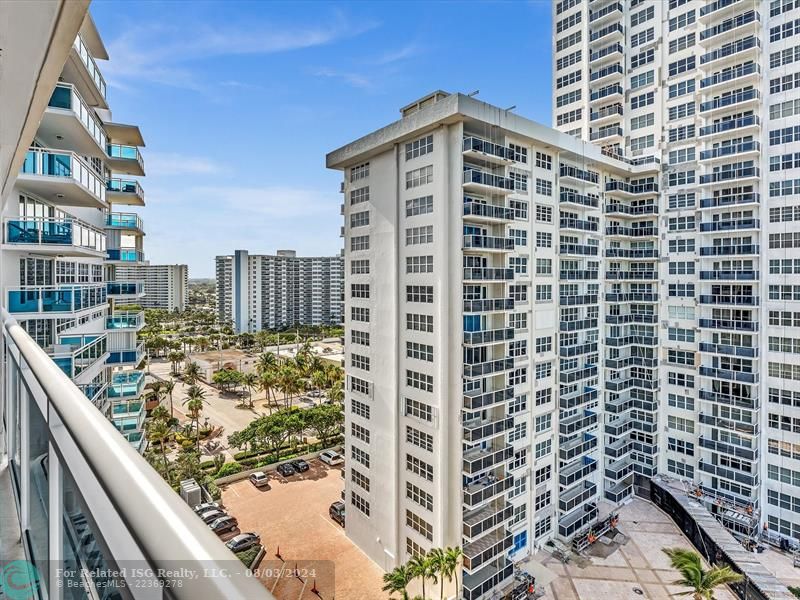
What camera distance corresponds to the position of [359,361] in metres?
21.9

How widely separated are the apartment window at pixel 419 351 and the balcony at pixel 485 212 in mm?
5721

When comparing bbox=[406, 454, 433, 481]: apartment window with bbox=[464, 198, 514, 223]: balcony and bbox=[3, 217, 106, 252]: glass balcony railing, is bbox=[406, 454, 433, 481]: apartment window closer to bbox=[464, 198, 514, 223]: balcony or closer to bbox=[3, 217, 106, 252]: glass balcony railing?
bbox=[464, 198, 514, 223]: balcony

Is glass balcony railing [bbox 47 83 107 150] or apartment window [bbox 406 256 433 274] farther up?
glass balcony railing [bbox 47 83 107 150]

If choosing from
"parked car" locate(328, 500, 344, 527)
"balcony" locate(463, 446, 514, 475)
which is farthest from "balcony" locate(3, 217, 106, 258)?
"parked car" locate(328, 500, 344, 527)

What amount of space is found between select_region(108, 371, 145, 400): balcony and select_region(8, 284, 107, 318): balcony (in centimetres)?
577

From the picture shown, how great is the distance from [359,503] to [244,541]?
569 centimetres

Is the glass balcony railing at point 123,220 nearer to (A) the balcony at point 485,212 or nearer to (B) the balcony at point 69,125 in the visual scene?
(B) the balcony at point 69,125

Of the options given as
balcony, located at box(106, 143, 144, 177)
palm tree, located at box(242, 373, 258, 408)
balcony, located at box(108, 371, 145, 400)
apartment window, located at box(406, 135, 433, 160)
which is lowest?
palm tree, located at box(242, 373, 258, 408)

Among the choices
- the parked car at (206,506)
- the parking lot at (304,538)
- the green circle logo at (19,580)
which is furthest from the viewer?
the parked car at (206,506)

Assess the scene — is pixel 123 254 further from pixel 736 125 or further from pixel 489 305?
pixel 736 125

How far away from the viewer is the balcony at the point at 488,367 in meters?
18.2

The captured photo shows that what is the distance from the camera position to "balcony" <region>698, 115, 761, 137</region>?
2400 centimetres

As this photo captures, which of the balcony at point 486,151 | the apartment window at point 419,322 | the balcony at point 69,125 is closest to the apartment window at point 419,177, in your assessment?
the balcony at point 486,151

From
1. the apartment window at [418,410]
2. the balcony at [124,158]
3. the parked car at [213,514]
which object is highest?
the balcony at [124,158]
